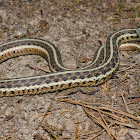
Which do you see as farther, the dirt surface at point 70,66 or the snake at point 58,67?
the snake at point 58,67

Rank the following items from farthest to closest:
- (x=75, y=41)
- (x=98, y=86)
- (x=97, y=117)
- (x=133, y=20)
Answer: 1. (x=133, y=20)
2. (x=75, y=41)
3. (x=98, y=86)
4. (x=97, y=117)

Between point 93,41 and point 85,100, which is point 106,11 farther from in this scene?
point 85,100

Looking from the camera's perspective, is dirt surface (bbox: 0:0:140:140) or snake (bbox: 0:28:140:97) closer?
dirt surface (bbox: 0:0:140:140)

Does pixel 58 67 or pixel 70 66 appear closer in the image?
pixel 58 67

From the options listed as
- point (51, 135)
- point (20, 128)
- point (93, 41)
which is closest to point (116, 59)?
point (93, 41)
